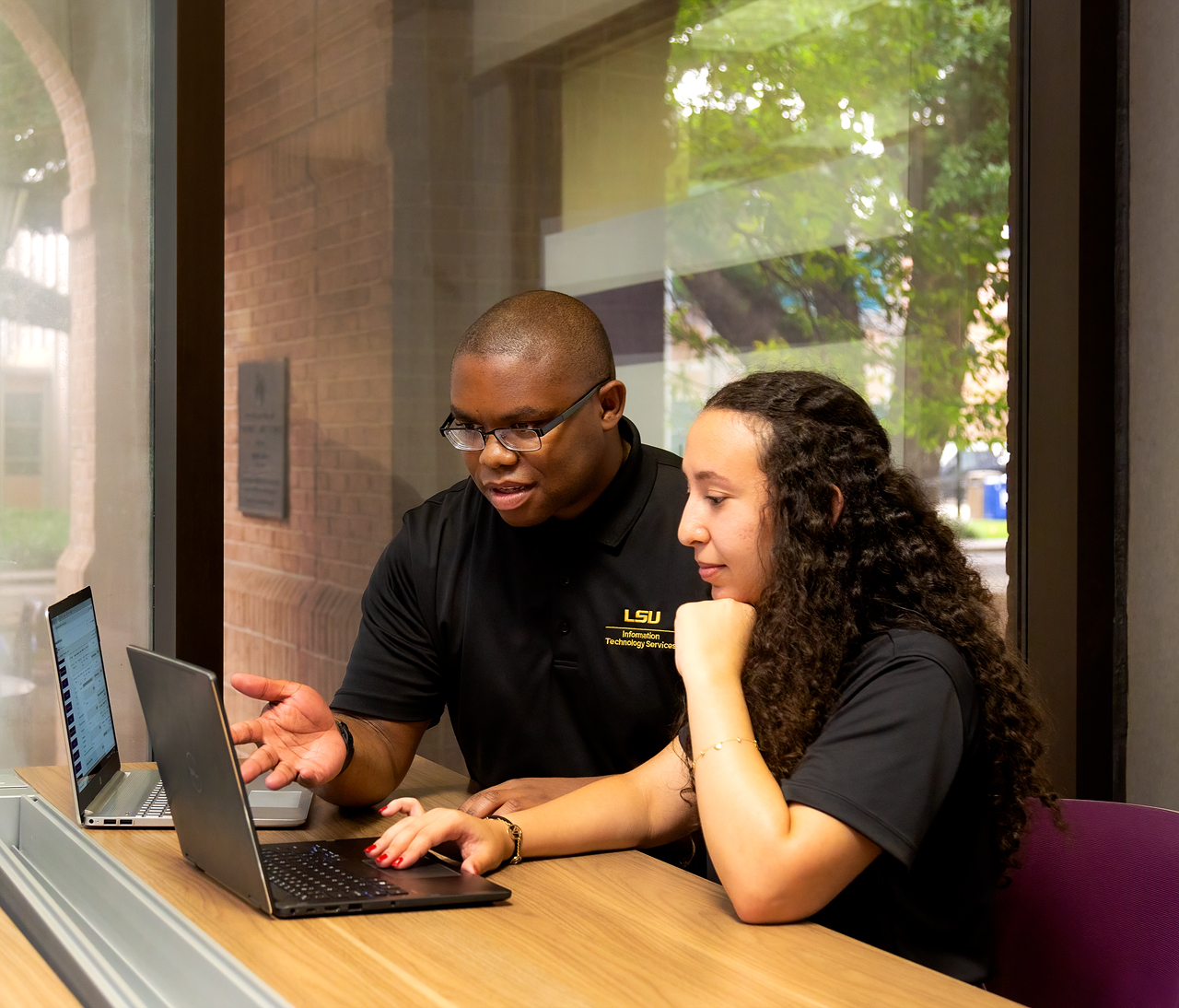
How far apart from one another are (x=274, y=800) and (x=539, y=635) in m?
0.50

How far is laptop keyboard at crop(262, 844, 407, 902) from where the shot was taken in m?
1.28

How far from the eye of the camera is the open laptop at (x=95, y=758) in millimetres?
1545

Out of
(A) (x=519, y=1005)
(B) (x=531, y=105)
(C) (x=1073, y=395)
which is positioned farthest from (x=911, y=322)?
(A) (x=519, y=1005)

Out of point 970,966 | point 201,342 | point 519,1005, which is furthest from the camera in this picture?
point 201,342

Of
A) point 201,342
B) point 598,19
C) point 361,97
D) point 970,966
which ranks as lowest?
point 970,966

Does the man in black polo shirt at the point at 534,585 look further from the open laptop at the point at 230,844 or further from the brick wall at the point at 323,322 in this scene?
the brick wall at the point at 323,322

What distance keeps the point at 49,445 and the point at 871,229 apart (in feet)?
6.51

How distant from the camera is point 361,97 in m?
2.69

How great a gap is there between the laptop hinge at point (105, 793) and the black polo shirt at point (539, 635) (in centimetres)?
33

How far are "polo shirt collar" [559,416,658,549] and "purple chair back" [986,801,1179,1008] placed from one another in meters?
0.78

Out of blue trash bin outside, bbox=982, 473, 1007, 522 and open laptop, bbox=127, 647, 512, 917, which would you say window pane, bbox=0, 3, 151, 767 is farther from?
blue trash bin outside, bbox=982, 473, 1007, 522

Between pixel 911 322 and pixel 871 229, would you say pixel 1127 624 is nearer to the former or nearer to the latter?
pixel 911 322

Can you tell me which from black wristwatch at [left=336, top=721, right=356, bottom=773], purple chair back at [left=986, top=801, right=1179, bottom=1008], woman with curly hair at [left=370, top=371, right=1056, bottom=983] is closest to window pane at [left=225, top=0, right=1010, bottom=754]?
black wristwatch at [left=336, top=721, right=356, bottom=773]

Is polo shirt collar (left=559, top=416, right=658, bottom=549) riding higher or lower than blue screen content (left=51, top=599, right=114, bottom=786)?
higher
